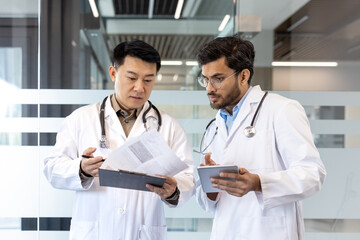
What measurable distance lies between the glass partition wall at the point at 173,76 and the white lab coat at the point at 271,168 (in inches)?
34.9

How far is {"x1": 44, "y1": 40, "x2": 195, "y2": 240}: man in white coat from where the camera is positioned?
1.99m

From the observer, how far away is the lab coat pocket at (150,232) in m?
2.00

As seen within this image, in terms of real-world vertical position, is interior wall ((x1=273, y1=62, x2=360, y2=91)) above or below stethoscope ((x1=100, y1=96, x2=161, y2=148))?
above

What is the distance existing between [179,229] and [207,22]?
1.29 m

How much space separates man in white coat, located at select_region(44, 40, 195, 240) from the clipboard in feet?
0.75

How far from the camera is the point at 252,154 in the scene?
6.09 feet

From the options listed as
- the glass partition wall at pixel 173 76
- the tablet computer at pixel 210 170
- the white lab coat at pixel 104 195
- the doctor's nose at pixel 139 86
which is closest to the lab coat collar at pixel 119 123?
the white lab coat at pixel 104 195

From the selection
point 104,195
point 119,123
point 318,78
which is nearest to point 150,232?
point 104,195

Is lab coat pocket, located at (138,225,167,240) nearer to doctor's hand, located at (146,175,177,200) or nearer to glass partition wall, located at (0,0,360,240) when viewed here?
doctor's hand, located at (146,175,177,200)

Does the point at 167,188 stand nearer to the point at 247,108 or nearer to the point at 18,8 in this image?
the point at 247,108

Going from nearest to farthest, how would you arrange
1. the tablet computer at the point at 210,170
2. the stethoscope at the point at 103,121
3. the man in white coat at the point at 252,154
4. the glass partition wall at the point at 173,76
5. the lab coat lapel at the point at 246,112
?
the tablet computer at the point at 210,170, the man in white coat at the point at 252,154, the lab coat lapel at the point at 246,112, the stethoscope at the point at 103,121, the glass partition wall at the point at 173,76

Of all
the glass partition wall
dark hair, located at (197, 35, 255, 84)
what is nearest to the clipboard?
dark hair, located at (197, 35, 255, 84)

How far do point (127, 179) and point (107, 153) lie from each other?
0.43 metres

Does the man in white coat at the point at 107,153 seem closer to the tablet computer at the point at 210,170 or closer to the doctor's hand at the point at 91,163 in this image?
the doctor's hand at the point at 91,163
